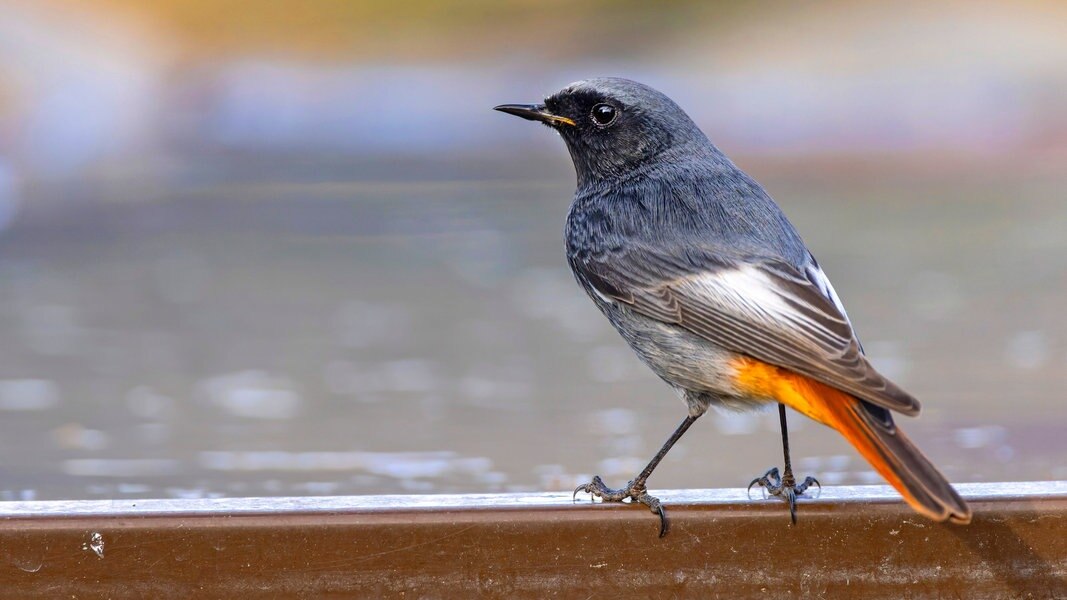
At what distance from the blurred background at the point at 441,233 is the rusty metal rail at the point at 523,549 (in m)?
2.20

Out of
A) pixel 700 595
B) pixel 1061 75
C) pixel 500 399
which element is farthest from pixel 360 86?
pixel 700 595

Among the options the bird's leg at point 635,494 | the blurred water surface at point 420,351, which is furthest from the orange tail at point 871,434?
the blurred water surface at point 420,351

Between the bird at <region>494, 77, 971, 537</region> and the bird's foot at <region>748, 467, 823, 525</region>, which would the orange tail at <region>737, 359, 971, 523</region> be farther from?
the bird's foot at <region>748, 467, 823, 525</region>

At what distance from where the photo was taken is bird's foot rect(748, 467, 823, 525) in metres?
3.85

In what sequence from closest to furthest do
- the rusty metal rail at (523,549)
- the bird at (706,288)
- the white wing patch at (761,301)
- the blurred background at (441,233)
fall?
the rusty metal rail at (523,549) → the bird at (706,288) → the white wing patch at (761,301) → the blurred background at (441,233)

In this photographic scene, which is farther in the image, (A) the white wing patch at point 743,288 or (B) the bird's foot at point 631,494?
(A) the white wing patch at point 743,288

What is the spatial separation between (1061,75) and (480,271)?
1022 centimetres

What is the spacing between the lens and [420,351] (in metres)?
8.80

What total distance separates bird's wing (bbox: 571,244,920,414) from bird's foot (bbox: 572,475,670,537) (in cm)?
45

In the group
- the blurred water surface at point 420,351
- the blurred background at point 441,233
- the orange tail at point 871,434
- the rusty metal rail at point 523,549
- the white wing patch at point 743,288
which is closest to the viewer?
the orange tail at point 871,434

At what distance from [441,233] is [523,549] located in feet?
30.7

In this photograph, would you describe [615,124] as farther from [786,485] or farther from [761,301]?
[786,485]

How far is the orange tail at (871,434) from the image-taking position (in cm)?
345

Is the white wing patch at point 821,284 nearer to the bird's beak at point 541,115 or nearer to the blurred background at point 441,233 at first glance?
the bird's beak at point 541,115
